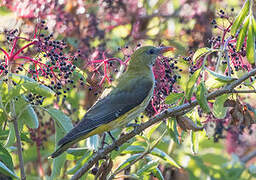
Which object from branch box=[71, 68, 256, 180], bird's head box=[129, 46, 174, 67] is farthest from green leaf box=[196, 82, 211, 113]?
bird's head box=[129, 46, 174, 67]

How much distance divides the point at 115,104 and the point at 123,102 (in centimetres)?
7

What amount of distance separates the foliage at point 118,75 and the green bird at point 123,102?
10 centimetres

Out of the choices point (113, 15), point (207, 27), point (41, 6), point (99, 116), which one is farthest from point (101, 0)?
point (99, 116)

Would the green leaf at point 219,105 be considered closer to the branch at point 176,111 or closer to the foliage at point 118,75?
the foliage at point 118,75

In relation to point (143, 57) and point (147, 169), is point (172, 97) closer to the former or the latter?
point (147, 169)

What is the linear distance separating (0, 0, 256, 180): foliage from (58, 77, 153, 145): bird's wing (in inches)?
5.6

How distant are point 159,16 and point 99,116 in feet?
6.73

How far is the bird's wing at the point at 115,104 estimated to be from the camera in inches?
137

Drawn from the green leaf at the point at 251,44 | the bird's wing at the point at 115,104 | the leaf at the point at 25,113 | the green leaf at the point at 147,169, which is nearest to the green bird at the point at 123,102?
the bird's wing at the point at 115,104

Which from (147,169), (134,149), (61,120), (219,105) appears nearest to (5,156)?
(61,120)

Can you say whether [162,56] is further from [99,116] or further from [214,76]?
[214,76]

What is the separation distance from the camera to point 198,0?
17.4 feet

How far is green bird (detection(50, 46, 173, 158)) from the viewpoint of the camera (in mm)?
3447

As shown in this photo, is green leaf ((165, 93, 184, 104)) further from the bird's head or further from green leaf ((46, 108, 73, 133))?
the bird's head
